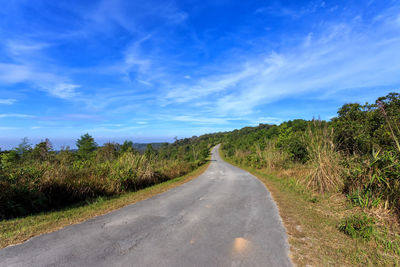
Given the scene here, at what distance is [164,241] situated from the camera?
3250mm

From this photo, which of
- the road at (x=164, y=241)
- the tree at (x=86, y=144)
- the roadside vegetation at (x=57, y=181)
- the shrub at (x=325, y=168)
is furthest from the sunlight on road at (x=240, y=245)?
the tree at (x=86, y=144)

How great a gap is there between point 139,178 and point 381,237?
356 inches

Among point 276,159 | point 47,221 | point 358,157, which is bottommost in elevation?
point 47,221

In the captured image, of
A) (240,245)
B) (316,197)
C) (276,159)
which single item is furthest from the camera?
(276,159)

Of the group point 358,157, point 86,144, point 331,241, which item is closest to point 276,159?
point 358,157

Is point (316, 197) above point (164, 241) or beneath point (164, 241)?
beneath

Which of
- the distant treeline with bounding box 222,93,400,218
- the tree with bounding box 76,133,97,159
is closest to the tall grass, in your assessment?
the distant treeline with bounding box 222,93,400,218

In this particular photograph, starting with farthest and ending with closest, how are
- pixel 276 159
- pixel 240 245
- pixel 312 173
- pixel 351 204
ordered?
pixel 276 159 → pixel 312 173 → pixel 351 204 → pixel 240 245

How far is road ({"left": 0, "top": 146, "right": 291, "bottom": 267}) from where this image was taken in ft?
8.72

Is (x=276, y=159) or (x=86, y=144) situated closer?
(x=276, y=159)

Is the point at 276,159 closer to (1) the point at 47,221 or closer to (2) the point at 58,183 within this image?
(2) the point at 58,183

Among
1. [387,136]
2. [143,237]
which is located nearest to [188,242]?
[143,237]

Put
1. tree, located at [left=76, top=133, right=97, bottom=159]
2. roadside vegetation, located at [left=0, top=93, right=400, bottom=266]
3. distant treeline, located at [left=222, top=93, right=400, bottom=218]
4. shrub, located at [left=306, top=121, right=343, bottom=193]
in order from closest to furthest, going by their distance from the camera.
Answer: roadside vegetation, located at [left=0, top=93, right=400, bottom=266], distant treeline, located at [left=222, top=93, right=400, bottom=218], shrub, located at [left=306, top=121, right=343, bottom=193], tree, located at [left=76, top=133, right=97, bottom=159]

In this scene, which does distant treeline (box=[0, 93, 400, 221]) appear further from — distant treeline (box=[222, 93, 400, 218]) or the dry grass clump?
the dry grass clump
